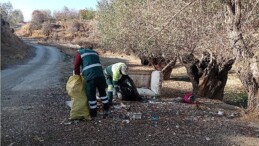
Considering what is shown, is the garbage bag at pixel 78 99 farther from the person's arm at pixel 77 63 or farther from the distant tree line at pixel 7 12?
the distant tree line at pixel 7 12

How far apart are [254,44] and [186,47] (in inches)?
150

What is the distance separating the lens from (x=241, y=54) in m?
9.98

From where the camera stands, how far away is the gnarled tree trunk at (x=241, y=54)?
9.81m

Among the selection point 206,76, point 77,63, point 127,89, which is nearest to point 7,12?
point 206,76

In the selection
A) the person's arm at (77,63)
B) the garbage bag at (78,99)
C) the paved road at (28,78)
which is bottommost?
the paved road at (28,78)

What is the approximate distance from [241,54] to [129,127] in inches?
142

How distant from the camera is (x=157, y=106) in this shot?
1084cm

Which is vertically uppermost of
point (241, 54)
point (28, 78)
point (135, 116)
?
point (241, 54)

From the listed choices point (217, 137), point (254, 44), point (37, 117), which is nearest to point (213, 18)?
point (254, 44)

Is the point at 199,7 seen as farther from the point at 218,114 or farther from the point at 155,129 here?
the point at 155,129

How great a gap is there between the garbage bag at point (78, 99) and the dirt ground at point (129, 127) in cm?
18

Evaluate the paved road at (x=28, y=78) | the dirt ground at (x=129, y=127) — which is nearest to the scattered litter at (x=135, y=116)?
the dirt ground at (x=129, y=127)

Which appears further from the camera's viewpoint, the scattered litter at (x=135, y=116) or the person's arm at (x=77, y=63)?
the scattered litter at (x=135, y=116)

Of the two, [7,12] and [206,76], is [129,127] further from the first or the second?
[7,12]
